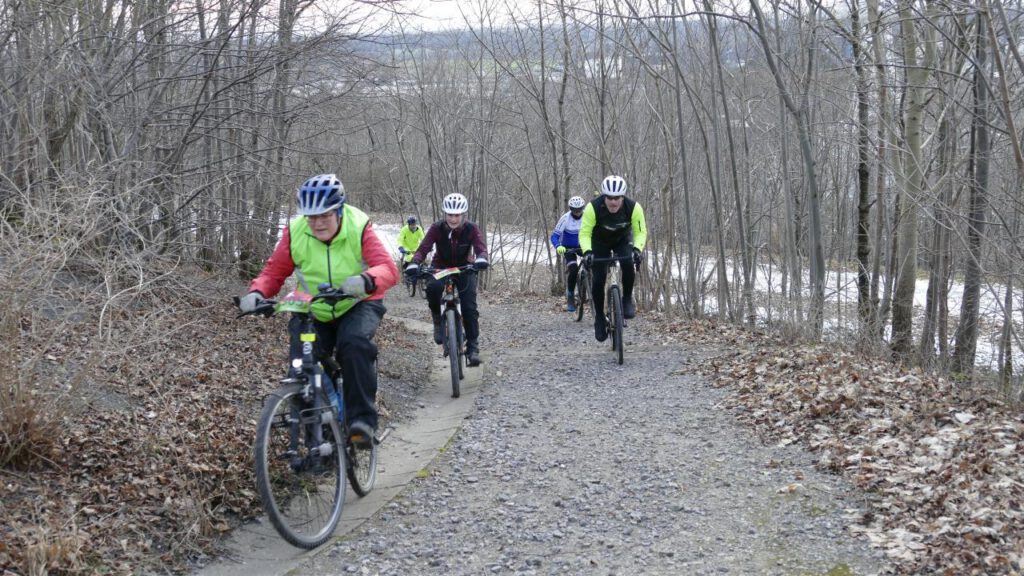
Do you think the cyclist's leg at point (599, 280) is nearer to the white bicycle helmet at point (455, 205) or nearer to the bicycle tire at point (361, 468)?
the white bicycle helmet at point (455, 205)

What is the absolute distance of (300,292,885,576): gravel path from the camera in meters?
4.78

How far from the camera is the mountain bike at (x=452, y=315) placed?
30.1 ft

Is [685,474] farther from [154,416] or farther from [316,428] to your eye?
[154,416]

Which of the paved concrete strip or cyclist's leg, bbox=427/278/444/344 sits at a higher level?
cyclist's leg, bbox=427/278/444/344

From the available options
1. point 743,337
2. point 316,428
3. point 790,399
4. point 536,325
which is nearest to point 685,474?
point 790,399

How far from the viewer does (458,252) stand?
9805 mm

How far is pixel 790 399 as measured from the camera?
25.5 feet

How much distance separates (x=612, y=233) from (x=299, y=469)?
659cm

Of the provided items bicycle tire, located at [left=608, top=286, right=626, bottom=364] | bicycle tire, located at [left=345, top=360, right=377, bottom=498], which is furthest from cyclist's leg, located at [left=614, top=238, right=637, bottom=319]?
bicycle tire, located at [left=345, top=360, right=377, bottom=498]

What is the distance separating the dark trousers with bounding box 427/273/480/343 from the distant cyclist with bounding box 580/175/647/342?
5.13ft

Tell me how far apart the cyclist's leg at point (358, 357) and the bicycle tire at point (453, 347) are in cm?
370

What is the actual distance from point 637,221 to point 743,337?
8.87 feet

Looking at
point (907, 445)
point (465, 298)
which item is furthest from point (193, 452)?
point (907, 445)

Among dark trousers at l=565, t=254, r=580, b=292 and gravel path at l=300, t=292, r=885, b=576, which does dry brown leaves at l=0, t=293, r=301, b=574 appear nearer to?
gravel path at l=300, t=292, r=885, b=576
